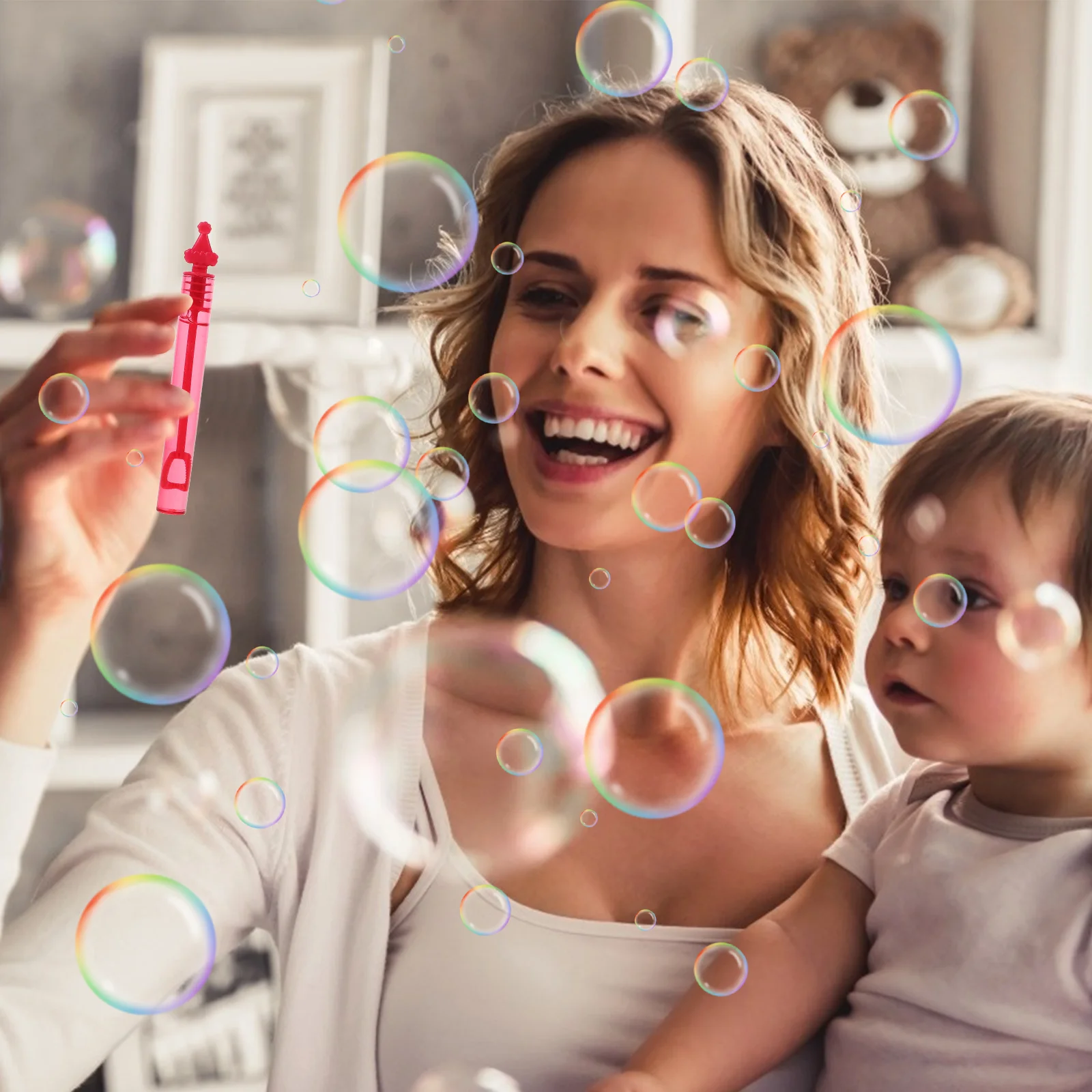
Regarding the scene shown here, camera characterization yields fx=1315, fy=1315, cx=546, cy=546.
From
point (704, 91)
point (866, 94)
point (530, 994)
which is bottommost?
point (530, 994)

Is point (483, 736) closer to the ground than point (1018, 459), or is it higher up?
closer to the ground

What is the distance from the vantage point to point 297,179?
7.32 ft

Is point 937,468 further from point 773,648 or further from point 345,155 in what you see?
point 345,155

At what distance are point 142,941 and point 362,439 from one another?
1.48m

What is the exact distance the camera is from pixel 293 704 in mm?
1050

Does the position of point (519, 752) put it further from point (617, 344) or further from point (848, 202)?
point (848, 202)

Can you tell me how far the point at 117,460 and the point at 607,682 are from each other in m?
0.47

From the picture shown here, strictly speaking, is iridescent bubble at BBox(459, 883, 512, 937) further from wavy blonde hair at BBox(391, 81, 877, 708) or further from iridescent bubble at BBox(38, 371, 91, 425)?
iridescent bubble at BBox(38, 371, 91, 425)

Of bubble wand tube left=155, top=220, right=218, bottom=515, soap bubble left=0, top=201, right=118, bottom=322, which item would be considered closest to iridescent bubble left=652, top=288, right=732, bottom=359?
bubble wand tube left=155, top=220, right=218, bottom=515

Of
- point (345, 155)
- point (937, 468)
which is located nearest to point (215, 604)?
point (937, 468)

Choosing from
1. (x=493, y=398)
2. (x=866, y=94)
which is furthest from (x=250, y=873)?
(x=866, y=94)

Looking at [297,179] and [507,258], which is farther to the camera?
[297,179]

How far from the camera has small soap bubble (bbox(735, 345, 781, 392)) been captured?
109 cm

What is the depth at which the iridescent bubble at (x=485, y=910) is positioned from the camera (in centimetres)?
96
